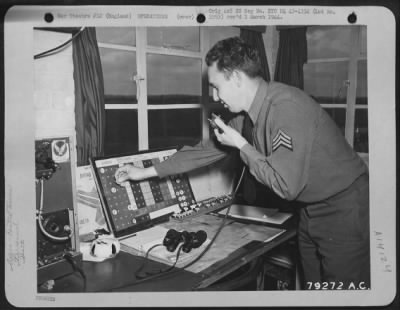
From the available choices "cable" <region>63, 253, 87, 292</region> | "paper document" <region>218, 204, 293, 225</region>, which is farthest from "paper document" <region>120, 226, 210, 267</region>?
"paper document" <region>218, 204, 293, 225</region>

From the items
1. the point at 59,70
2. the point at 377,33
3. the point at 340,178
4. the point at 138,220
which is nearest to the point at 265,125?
the point at 340,178

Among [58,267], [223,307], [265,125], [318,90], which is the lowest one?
[223,307]

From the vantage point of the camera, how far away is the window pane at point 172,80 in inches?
45.6

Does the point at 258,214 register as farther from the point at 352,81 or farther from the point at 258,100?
the point at 352,81

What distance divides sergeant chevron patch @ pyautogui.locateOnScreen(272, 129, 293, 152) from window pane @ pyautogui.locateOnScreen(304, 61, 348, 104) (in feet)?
0.87

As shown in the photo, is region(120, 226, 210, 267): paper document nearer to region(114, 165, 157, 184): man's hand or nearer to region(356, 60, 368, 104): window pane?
region(114, 165, 157, 184): man's hand

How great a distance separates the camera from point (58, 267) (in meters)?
0.89

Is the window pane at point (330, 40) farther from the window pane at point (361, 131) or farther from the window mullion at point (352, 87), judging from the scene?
the window pane at point (361, 131)

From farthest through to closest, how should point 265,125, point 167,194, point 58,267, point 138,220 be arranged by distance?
point 167,194, point 138,220, point 265,125, point 58,267

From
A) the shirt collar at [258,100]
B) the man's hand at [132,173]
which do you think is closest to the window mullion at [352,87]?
the shirt collar at [258,100]

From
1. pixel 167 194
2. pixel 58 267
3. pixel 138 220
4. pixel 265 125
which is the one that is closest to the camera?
pixel 58 267

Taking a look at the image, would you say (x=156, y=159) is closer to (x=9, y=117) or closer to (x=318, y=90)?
(x=9, y=117)

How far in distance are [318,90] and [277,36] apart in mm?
228

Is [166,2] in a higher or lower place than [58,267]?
Answer: higher
